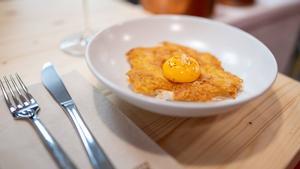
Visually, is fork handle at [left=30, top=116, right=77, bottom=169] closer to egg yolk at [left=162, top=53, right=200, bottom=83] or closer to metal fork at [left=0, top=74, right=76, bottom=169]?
metal fork at [left=0, top=74, right=76, bottom=169]

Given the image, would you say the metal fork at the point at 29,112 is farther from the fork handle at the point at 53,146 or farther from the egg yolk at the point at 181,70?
the egg yolk at the point at 181,70

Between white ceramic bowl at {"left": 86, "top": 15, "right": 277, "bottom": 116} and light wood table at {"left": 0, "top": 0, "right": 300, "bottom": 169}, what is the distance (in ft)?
0.18

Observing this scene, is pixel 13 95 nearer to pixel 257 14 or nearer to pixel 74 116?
pixel 74 116

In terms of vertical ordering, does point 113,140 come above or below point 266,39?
above

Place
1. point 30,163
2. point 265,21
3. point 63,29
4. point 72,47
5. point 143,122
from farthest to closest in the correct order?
1. point 265,21
2. point 63,29
3. point 72,47
4. point 143,122
5. point 30,163

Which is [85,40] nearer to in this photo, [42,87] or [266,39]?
[42,87]

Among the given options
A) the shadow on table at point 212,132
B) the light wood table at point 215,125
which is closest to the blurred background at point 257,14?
the light wood table at point 215,125

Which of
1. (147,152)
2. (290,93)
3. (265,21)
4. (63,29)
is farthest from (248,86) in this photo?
(265,21)

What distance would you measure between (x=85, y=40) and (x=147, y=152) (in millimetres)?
443

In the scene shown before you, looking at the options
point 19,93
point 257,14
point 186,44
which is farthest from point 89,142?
point 257,14

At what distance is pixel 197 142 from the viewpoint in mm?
438

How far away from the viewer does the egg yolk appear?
50cm

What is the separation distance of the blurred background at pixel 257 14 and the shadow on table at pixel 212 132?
476 millimetres

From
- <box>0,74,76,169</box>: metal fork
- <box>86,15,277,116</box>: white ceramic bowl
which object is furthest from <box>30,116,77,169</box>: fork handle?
<box>86,15,277,116</box>: white ceramic bowl
